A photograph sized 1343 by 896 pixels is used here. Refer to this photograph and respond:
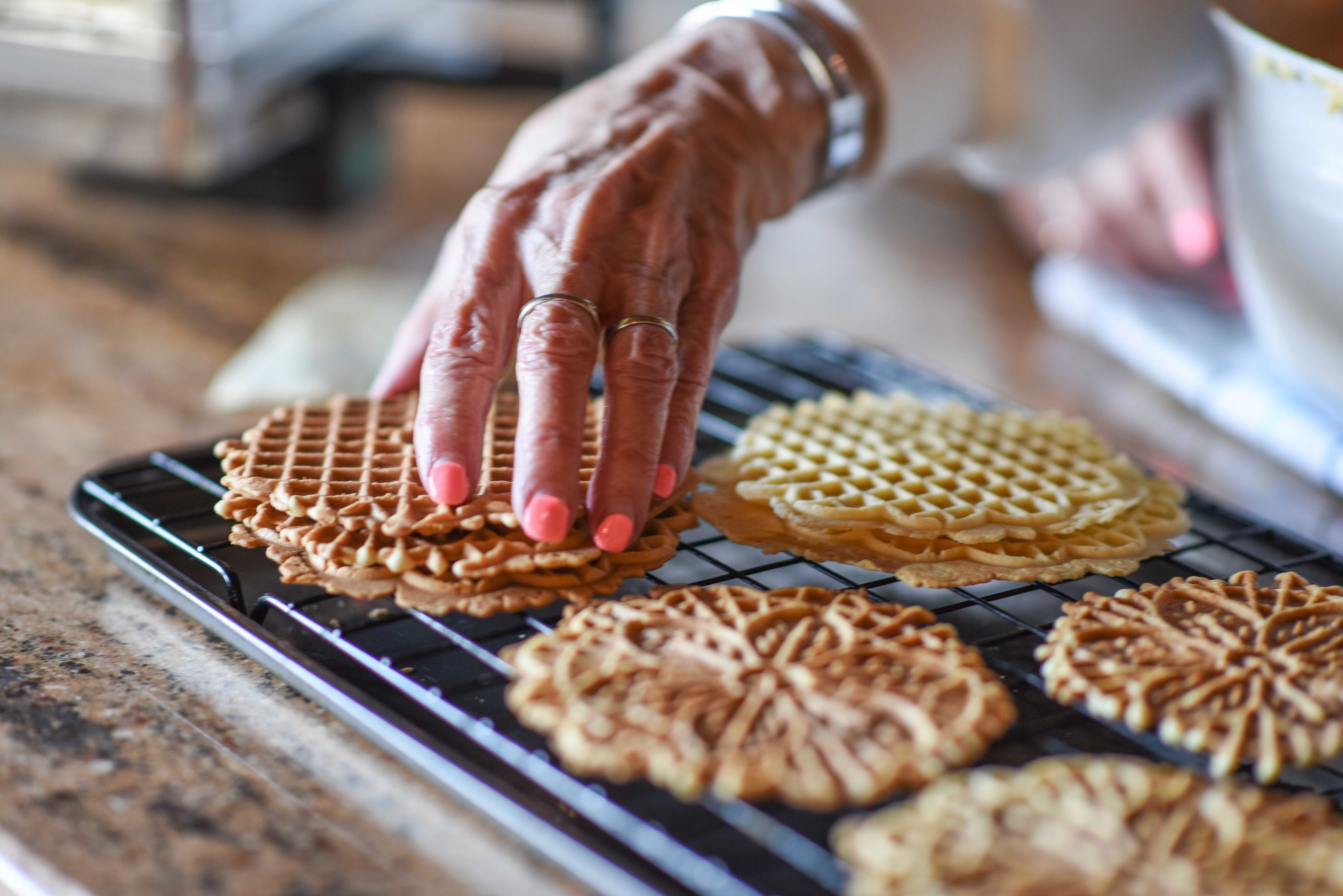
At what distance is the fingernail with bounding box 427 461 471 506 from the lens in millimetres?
927

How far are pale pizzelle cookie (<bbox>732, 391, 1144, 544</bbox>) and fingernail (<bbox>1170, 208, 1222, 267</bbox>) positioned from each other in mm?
813

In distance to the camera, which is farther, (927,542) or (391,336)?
(391,336)

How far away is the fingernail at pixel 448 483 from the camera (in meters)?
0.93

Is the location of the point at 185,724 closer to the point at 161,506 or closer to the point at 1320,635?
the point at 161,506

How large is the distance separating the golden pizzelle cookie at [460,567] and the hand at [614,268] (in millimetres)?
25

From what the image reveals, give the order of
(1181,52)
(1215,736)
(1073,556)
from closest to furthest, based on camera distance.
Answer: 1. (1215,736)
2. (1073,556)
3. (1181,52)

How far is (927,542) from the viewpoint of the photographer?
101 centimetres

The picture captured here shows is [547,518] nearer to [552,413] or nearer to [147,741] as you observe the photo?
[552,413]

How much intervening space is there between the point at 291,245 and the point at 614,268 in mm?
1186

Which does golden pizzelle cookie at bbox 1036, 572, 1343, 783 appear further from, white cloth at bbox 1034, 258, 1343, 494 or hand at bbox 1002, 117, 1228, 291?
hand at bbox 1002, 117, 1228, 291

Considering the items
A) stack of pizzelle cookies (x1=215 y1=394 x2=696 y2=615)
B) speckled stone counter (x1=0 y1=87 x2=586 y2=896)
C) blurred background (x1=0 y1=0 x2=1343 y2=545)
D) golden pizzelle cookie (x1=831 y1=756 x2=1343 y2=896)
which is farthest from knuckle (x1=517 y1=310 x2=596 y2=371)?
blurred background (x1=0 y1=0 x2=1343 y2=545)

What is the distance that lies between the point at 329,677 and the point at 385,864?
0.13 meters

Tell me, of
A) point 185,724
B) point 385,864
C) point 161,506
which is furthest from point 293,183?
point 385,864

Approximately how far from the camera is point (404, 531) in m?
0.93
